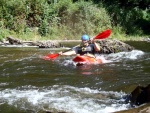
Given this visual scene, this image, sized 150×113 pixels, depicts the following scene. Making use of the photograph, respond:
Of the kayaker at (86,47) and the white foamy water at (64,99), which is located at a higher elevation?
the kayaker at (86,47)

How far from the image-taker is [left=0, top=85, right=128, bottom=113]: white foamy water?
441 cm

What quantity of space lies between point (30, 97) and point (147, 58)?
5614mm

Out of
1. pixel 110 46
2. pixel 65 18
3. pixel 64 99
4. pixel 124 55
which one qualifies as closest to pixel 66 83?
pixel 64 99

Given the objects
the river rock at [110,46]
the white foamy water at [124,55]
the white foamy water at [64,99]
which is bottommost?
the white foamy water at [64,99]

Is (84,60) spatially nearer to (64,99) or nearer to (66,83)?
(66,83)

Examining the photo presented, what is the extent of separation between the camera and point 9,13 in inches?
644

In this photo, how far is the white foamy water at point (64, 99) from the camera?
14.5 ft

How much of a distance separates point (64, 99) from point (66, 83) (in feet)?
4.08

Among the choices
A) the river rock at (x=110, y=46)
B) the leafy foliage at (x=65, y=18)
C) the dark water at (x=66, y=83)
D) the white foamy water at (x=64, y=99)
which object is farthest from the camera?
the leafy foliage at (x=65, y=18)

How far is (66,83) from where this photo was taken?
20.1 feet

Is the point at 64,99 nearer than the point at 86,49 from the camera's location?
Yes

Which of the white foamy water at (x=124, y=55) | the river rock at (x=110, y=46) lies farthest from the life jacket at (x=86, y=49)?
the river rock at (x=110, y=46)

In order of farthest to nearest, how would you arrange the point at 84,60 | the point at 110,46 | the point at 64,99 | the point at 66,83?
1. the point at 110,46
2. the point at 84,60
3. the point at 66,83
4. the point at 64,99

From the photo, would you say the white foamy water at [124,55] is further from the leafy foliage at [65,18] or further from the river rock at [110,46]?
the leafy foliage at [65,18]
